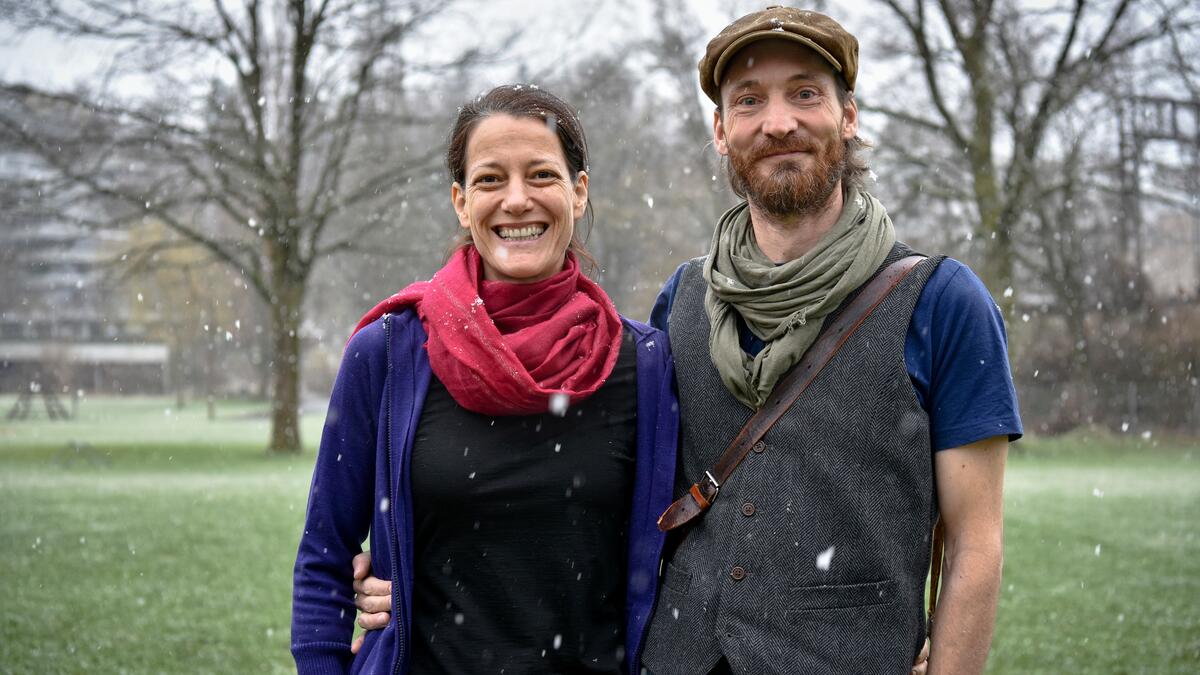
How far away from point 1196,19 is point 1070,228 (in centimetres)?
742

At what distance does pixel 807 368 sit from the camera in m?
2.22

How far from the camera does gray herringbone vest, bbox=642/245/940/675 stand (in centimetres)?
212

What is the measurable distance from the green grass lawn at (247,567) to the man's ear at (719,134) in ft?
15.2

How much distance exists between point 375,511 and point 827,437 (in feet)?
3.26

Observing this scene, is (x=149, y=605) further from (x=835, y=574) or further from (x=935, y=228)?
(x=935, y=228)

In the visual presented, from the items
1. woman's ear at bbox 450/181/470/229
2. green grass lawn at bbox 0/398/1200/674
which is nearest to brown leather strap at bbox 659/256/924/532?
woman's ear at bbox 450/181/470/229

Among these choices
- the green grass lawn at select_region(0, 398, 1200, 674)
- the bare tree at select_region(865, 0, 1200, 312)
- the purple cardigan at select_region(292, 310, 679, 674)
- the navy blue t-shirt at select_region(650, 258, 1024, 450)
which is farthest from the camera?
the bare tree at select_region(865, 0, 1200, 312)

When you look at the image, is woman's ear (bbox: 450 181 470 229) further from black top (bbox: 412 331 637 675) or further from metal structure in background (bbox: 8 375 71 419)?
metal structure in background (bbox: 8 375 71 419)

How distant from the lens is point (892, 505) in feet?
7.06

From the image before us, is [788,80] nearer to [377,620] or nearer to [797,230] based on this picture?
[797,230]

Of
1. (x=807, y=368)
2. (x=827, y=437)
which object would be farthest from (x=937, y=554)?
(x=807, y=368)

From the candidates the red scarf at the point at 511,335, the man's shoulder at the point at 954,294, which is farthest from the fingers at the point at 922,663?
the red scarf at the point at 511,335

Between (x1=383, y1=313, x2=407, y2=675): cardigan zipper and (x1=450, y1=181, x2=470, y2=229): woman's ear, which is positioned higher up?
(x1=450, y1=181, x2=470, y2=229): woman's ear

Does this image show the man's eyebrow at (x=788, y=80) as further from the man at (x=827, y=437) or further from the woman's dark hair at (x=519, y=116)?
the woman's dark hair at (x=519, y=116)
